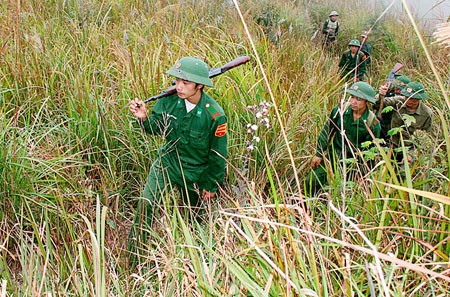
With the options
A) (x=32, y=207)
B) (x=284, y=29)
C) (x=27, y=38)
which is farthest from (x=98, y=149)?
(x=284, y=29)

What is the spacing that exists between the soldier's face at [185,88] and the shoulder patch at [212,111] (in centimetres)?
13

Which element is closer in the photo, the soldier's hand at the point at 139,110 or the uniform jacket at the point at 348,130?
the soldier's hand at the point at 139,110

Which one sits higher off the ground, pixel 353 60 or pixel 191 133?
pixel 191 133

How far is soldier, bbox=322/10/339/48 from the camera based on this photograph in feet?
30.2

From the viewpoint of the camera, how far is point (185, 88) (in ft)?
11.8

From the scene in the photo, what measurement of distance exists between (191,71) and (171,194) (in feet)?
2.79

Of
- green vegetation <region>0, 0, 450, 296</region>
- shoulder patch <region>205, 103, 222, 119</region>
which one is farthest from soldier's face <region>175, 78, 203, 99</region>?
green vegetation <region>0, 0, 450, 296</region>

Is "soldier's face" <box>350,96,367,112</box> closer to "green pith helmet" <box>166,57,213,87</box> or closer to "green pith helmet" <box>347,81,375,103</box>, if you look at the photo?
"green pith helmet" <box>347,81,375,103</box>

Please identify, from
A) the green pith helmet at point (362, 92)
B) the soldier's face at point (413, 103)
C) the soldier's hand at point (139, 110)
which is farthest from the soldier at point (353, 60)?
the soldier's hand at point (139, 110)

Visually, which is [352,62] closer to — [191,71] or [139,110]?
[191,71]

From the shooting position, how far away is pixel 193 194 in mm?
3939

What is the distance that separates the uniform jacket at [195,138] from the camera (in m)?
3.68

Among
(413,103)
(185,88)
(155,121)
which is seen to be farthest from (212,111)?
(413,103)

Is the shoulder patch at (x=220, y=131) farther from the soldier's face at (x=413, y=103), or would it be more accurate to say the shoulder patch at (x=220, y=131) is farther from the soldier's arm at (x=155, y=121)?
the soldier's face at (x=413, y=103)
